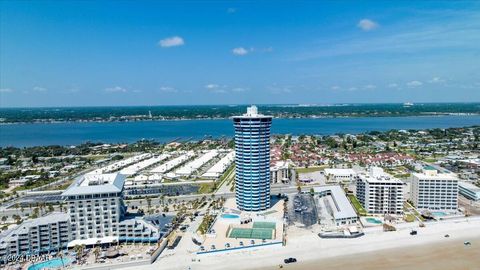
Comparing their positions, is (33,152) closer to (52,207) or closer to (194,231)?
(52,207)

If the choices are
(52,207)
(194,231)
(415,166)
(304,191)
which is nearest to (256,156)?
(194,231)

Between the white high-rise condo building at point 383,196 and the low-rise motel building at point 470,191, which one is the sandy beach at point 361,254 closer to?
the white high-rise condo building at point 383,196

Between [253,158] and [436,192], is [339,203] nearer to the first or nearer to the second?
[253,158]

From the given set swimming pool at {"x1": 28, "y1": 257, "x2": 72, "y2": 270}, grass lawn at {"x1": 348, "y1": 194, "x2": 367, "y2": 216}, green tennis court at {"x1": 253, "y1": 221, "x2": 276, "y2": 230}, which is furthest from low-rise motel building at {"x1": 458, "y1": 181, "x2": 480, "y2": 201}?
swimming pool at {"x1": 28, "y1": 257, "x2": 72, "y2": 270}

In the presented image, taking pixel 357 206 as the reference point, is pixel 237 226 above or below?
below

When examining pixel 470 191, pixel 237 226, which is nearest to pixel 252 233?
pixel 237 226

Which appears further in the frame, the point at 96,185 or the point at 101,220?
the point at 96,185

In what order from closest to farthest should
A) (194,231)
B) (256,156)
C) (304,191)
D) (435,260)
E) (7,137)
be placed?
1. (435,260)
2. (194,231)
3. (256,156)
4. (304,191)
5. (7,137)
